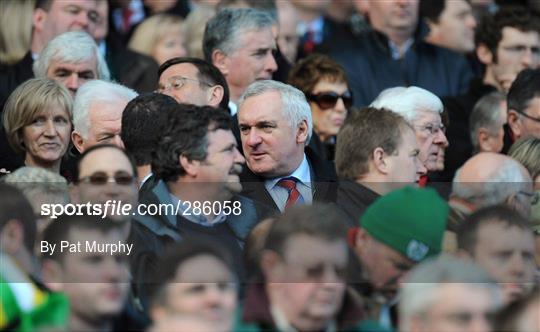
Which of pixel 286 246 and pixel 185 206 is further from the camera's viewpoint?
pixel 185 206

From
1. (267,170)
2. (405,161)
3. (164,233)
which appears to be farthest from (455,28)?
(164,233)

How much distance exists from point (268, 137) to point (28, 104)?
129 cm

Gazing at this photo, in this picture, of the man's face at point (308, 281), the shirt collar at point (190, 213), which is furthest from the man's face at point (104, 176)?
the man's face at point (308, 281)

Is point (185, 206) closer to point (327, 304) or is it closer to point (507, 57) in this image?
point (327, 304)

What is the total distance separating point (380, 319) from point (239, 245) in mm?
1009

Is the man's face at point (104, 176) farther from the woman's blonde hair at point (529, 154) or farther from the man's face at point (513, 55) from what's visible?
the man's face at point (513, 55)

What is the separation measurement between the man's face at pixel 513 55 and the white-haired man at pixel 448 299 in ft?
16.9

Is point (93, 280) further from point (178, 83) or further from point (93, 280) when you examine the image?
point (178, 83)

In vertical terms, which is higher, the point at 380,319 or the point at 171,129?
the point at 171,129

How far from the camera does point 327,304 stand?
301 inches

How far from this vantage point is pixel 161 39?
1276 cm

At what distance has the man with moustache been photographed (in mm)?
8672

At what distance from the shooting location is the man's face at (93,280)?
24.7 ft

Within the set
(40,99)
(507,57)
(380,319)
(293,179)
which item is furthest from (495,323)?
(507,57)
